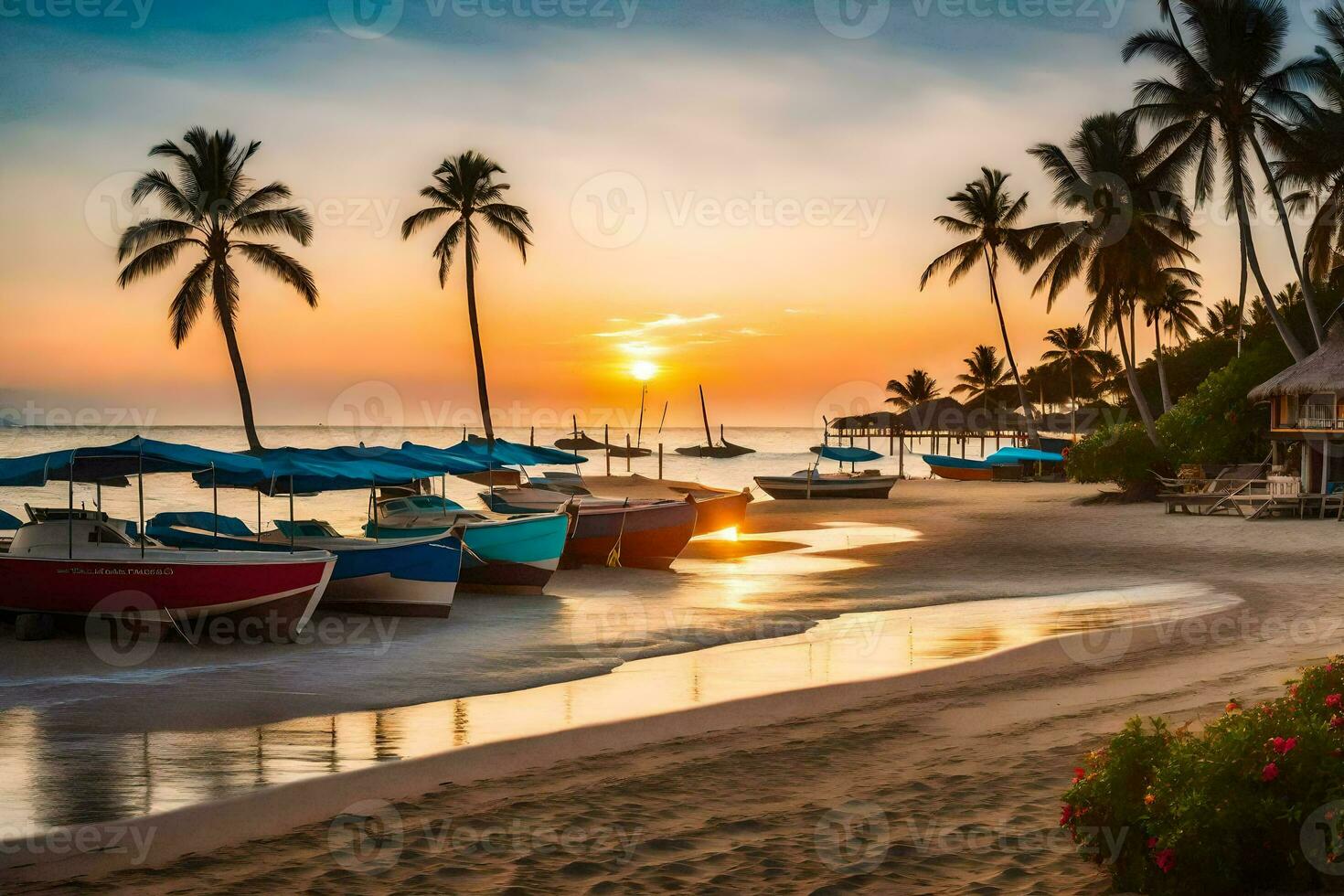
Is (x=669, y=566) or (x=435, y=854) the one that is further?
(x=669, y=566)

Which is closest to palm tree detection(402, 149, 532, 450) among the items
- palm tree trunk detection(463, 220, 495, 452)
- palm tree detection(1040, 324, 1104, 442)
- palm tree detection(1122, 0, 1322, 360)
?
palm tree trunk detection(463, 220, 495, 452)

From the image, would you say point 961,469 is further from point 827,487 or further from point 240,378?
point 240,378

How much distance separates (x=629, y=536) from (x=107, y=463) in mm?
10932

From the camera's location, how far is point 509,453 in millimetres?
25328

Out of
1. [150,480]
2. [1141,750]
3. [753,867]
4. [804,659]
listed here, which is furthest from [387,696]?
[150,480]

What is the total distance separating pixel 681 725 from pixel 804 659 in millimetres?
3648

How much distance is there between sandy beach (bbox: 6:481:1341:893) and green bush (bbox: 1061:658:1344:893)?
34 cm

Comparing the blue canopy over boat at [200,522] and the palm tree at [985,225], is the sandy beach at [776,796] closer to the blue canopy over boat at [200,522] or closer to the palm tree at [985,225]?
the blue canopy over boat at [200,522]

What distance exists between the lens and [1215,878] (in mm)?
5000

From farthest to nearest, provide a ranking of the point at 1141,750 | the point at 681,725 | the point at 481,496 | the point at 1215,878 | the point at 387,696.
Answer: the point at 481,496, the point at 387,696, the point at 681,725, the point at 1141,750, the point at 1215,878

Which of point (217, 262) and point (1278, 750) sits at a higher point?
point (217, 262)

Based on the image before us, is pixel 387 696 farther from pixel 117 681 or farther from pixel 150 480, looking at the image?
pixel 150 480

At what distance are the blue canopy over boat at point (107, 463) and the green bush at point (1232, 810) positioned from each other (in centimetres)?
1260

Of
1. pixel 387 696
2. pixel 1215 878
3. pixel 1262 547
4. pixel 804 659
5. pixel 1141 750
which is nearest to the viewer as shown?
pixel 1215 878
